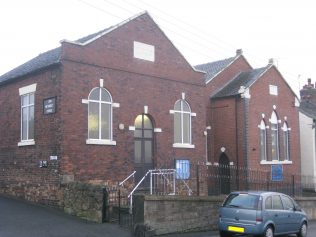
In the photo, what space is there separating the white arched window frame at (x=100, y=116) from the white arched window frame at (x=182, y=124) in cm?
385

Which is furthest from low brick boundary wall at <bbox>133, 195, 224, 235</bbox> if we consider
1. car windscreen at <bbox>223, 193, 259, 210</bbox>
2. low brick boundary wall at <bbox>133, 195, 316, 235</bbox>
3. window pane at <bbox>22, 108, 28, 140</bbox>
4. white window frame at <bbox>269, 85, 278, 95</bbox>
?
white window frame at <bbox>269, 85, 278, 95</bbox>

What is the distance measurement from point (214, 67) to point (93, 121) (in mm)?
14052

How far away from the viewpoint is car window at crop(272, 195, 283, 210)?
15.5 m

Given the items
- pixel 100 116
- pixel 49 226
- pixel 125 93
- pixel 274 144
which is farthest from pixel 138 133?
pixel 274 144

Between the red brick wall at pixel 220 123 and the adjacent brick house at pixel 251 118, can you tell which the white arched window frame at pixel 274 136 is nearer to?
the adjacent brick house at pixel 251 118

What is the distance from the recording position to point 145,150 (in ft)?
72.2

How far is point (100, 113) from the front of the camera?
66.0 feet

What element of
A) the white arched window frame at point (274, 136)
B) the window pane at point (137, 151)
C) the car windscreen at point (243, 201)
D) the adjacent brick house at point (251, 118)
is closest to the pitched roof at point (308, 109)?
the adjacent brick house at point (251, 118)

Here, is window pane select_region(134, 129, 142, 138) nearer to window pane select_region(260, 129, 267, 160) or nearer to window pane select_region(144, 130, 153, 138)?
window pane select_region(144, 130, 153, 138)

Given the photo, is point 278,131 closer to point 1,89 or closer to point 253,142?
point 253,142

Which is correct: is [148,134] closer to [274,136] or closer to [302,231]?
[302,231]

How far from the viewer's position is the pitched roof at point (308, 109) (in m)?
34.6

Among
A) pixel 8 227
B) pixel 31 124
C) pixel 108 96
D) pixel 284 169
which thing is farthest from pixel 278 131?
pixel 8 227

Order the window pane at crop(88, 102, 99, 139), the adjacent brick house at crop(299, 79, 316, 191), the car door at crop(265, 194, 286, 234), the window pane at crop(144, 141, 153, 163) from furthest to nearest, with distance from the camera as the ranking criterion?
the adjacent brick house at crop(299, 79, 316, 191) → the window pane at crop(144, 141, 153, 163) → the window pane at crop(88, 102, 99, 139) → the car door at crop(265, 194, 286, 234)
